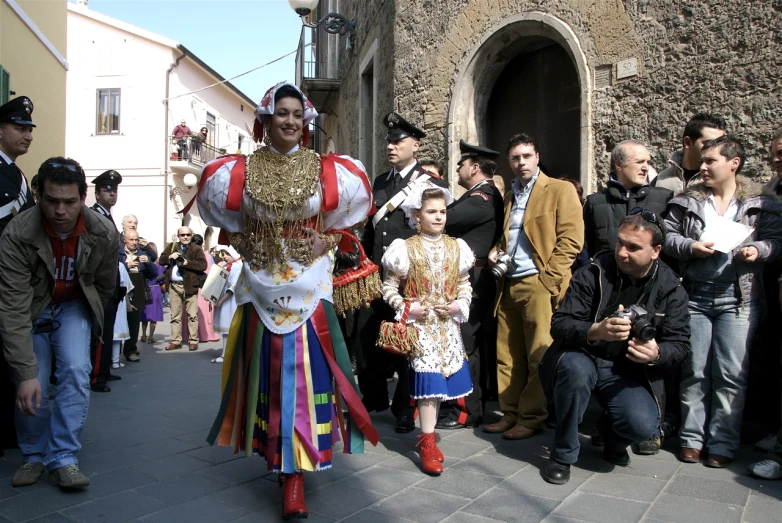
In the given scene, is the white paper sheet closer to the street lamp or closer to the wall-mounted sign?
the wall-mounted sign

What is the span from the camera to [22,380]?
346cm

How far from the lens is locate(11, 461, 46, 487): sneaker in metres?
→ 3.61

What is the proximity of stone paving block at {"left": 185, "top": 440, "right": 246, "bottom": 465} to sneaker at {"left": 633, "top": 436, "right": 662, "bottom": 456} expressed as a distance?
2.45m

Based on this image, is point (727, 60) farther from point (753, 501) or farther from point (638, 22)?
point (753, 501)

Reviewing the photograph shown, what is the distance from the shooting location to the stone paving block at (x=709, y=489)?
3.38 m

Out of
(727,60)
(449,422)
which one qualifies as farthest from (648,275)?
(727,60)

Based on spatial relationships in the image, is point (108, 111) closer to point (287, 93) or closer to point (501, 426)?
point (501, 426)

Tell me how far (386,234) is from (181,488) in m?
2.25

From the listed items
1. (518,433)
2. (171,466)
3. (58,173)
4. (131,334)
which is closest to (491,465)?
(518,433)

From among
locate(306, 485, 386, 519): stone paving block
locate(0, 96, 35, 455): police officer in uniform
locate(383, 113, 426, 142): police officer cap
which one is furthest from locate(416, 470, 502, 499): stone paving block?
locate(0, 96, 35, 455): police officer in uniform

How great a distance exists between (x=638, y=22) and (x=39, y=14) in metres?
9.60

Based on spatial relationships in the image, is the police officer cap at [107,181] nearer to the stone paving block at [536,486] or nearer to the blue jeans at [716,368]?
the stone paving block at [536,486]

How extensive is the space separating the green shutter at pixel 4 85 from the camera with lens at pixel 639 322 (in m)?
8.55

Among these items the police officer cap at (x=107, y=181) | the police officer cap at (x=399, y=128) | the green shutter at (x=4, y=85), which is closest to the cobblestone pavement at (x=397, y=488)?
the police officer cap at (x=399, y=128)
